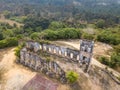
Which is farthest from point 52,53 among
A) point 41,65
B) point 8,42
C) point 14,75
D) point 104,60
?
point 8,42

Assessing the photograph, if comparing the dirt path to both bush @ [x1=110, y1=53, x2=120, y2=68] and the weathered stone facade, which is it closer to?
the weathered stone facade

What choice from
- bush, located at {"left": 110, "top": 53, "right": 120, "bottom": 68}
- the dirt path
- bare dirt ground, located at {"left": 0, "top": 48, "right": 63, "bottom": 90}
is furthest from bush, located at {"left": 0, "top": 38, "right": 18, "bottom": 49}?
bush, located at {"left": 110, "top": 53, "right": 120, "bottom": 68}

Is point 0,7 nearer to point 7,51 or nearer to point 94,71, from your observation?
point 7,51

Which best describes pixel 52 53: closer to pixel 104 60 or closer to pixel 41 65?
pixel 41 65

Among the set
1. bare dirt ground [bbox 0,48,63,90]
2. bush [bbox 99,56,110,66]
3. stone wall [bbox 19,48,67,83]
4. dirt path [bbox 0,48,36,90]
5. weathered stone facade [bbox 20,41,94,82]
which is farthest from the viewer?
bush [bbox 99,56,110,66]

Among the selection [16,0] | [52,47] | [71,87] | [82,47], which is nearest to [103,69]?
[82,47]

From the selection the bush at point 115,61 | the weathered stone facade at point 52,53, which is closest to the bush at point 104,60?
the bush at point 115,61

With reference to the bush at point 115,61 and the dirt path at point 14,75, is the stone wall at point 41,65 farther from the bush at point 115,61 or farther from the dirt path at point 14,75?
the bush at point 115,61

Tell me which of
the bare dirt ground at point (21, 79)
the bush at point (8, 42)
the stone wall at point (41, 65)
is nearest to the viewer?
the bare dirt ground at point (21, 79)
